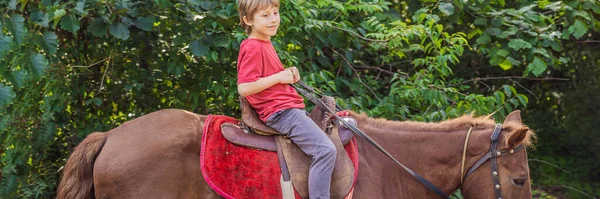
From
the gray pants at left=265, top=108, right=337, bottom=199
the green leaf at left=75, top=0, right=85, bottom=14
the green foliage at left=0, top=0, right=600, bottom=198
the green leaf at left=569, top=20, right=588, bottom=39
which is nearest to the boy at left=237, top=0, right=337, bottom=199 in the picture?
the gray pants at left=265, top=108, right=337, bottom=199

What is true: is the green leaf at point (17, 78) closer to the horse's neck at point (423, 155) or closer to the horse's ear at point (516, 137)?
the horse's neck at point (423, 155)

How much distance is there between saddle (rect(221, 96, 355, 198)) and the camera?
3691mm

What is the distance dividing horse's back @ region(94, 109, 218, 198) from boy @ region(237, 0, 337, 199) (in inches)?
15.6

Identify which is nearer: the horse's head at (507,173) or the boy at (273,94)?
the boy at (273,94)

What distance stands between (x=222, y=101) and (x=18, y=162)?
5.79ft

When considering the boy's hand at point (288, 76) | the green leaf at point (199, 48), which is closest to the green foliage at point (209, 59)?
the green leaf at point (199, 48)

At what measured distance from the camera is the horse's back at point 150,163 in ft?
11.5

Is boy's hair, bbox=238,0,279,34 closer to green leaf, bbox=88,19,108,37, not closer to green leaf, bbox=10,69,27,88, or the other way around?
green leaf, bbox=10,69,27,88

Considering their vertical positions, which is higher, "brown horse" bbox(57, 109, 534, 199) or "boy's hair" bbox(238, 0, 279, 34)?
"boy's hair" bbox(238, 0, 279, 34)

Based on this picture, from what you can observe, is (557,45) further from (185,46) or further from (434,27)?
(185,46)

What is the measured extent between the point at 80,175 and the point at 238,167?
0.82m

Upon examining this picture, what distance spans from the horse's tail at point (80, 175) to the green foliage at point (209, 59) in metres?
1.72

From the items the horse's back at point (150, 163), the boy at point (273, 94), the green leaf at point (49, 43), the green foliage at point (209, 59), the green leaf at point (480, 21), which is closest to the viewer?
the horse's back at point (150, 163)

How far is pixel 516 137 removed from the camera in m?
3.81
